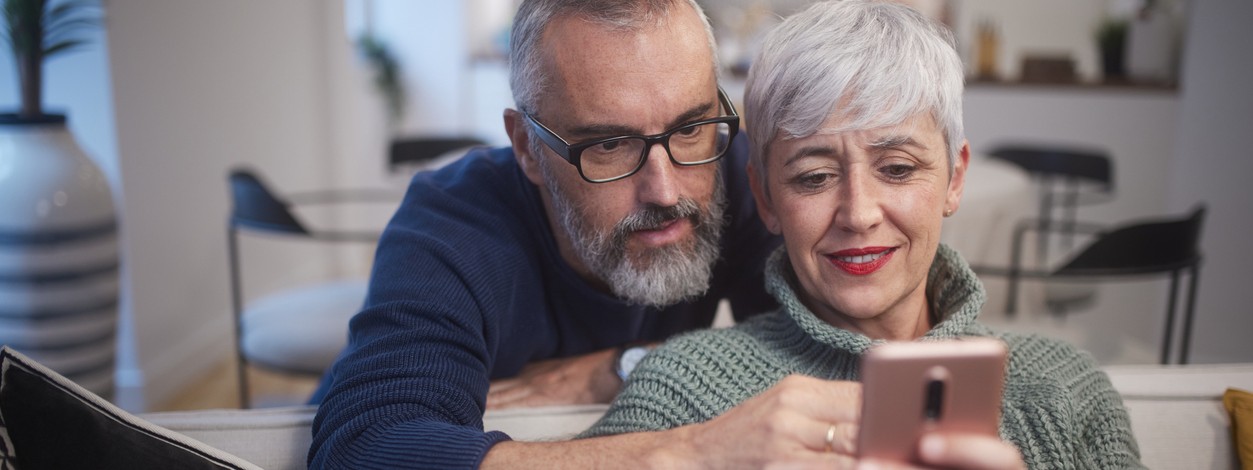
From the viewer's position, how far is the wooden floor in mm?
2992

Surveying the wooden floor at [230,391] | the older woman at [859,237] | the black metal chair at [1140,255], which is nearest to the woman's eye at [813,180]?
the older woman at [859,237]

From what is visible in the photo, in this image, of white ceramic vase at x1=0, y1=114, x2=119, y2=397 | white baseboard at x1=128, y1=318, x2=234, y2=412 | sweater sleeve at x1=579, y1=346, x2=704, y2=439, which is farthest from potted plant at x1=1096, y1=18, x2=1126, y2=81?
white ceramic vase at x1=0, y1=114, x2=119, y2=397

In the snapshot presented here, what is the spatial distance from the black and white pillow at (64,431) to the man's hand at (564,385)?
0.49m

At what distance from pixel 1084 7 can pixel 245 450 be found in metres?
6.80

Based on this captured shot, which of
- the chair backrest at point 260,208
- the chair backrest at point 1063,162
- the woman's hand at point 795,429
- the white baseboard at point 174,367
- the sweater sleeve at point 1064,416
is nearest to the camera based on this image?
the woman's hand at point 795,429

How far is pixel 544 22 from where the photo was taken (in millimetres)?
1246

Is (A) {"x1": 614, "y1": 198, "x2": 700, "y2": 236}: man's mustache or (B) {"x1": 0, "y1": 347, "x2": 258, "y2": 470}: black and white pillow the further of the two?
(A) {"x1": 614, "y1": 198, "x2": 700, "y2": 236}: man's mustache

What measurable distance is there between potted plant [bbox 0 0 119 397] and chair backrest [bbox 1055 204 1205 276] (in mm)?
2241

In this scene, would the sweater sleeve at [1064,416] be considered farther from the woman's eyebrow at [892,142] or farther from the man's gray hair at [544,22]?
the man's gray hair at [544,22]

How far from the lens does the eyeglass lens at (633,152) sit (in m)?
1.19

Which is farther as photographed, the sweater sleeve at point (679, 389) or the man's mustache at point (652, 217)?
the man's mustache at point (652, 217)

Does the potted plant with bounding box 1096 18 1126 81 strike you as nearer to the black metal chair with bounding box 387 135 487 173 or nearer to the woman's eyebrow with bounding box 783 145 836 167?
the black metal chair with bounding box 387 135 487 173

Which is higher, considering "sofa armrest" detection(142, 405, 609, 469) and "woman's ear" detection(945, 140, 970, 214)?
"woman's ear" detection(945, 140, 970, 214)

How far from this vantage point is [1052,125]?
418 cm
